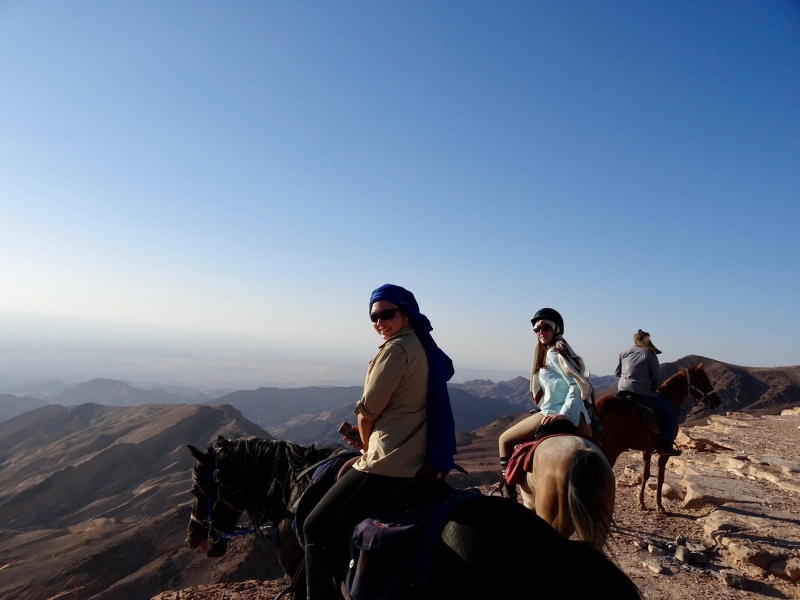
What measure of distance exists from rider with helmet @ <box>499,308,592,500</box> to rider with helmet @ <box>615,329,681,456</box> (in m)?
2.89

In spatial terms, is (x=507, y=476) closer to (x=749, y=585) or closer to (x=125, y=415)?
(x=749, y=585)

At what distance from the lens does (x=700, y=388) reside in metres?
8.41

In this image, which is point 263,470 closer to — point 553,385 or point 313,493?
point 313,493

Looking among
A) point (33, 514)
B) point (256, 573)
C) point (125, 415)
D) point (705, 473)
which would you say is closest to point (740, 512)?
point (705, 473)

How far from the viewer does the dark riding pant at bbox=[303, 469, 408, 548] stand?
107 inches

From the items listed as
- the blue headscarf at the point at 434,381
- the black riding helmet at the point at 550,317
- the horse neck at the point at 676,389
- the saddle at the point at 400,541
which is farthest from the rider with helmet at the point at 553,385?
the horse neck at the point at 676,389

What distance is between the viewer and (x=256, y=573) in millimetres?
12156

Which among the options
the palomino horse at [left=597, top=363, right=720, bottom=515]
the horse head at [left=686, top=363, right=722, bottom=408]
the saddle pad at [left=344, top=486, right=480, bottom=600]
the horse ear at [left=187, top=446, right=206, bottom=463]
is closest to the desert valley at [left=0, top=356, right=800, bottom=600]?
the horse head at [left=686, top=363, right=722, bottom=408]

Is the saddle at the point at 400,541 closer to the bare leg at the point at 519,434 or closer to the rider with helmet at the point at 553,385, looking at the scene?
the rider with helmet at the point at 553,385

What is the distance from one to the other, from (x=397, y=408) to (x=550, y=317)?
3.12m

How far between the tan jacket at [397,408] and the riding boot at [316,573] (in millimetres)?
690

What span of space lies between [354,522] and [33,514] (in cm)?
3667

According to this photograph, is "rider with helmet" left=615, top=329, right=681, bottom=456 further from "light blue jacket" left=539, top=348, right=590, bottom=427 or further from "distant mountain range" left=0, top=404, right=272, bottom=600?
"distant mountain range" left=0, top=404, right=272, bottom=600

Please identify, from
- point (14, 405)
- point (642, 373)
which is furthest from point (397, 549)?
point (14, 405)
